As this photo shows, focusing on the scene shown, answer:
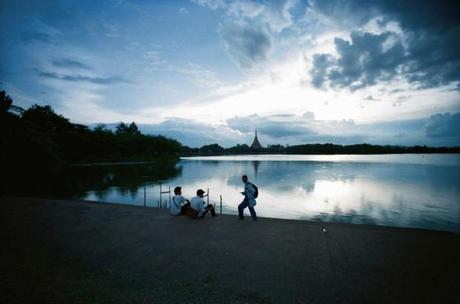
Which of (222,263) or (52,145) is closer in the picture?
(222,263)

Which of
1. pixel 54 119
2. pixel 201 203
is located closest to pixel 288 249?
pixel 201 203

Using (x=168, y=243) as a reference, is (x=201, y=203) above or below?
above

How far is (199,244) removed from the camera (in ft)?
21.2

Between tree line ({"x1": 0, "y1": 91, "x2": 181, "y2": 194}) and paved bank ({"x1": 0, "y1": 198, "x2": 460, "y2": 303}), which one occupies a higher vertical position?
tree line ({"x1": 0, "y1": 91, "x2": 181, "y2": 194})

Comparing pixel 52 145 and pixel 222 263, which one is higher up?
pixel 52 145

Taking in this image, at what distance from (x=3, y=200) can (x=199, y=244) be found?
44.9ft

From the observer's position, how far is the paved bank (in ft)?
13.6

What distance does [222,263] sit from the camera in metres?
5.35

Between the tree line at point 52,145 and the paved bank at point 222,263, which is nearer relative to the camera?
the paved bank at point 222,263

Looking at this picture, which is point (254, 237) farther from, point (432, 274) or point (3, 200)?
point (3, 200)

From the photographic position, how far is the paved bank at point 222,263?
415 cm

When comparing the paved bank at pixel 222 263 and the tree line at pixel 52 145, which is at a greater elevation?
the tree line at pixel 52 145

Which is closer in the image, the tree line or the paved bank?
the paved bank

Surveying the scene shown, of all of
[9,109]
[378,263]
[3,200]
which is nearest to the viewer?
[378,263]
